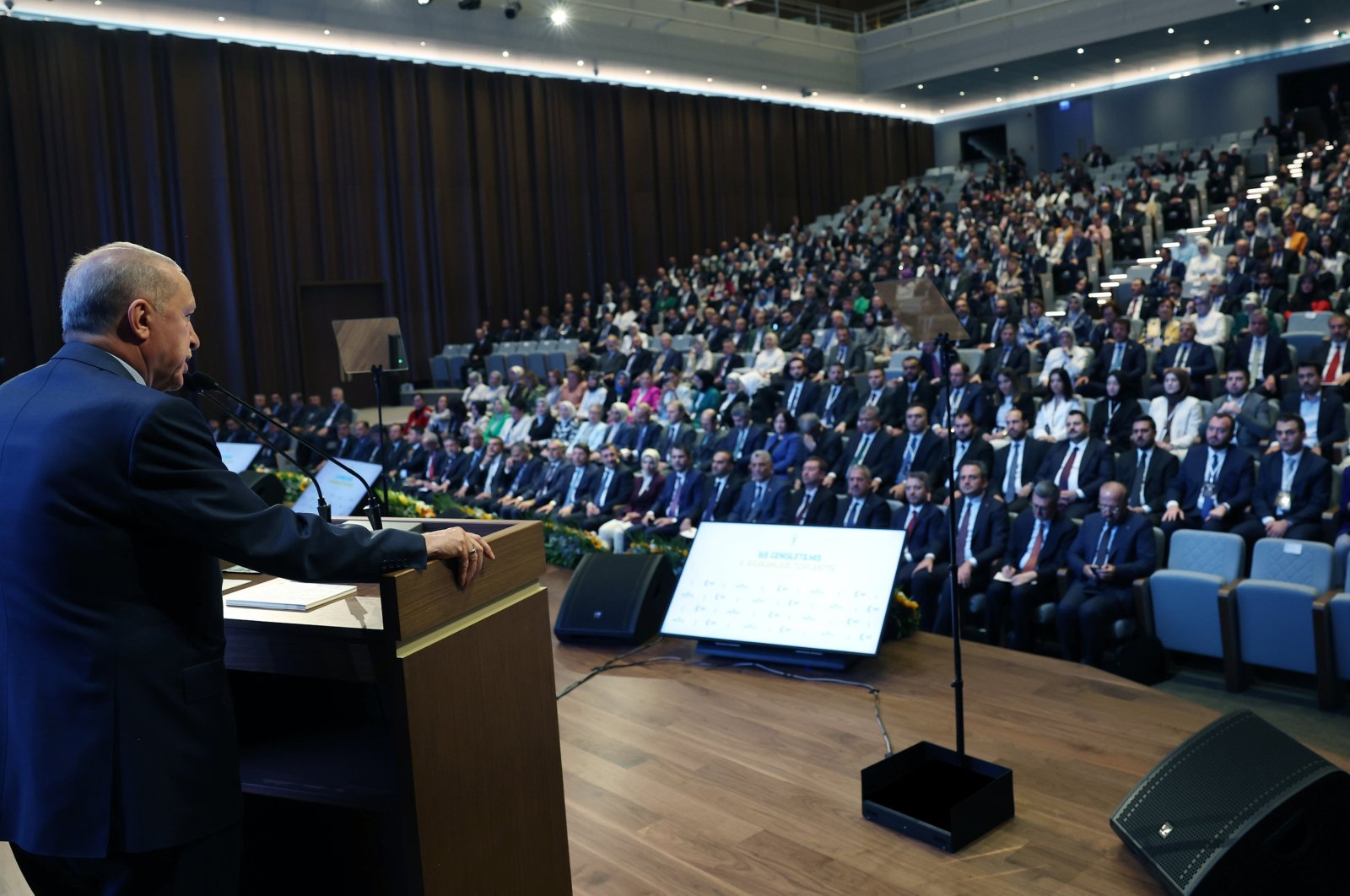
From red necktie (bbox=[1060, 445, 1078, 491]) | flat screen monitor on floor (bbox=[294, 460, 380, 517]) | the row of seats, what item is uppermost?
flat screen monitor on floor (bbox=[294, 460, 380, 517])

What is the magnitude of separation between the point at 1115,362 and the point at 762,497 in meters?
3.29

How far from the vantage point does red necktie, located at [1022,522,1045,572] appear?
5.24m

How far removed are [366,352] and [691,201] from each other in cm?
1387

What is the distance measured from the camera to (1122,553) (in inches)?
194

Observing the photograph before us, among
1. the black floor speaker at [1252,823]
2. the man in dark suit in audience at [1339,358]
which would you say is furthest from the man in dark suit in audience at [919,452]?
the black floor speaker at [1252,823]

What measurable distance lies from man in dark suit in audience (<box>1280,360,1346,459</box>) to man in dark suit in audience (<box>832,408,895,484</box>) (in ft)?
7.75

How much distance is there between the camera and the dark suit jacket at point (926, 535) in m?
5.59

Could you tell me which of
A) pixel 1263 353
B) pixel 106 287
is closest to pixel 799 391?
pixel 1263 353

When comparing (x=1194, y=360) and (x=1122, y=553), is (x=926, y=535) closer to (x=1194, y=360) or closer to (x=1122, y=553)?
(x=1122, y=553)

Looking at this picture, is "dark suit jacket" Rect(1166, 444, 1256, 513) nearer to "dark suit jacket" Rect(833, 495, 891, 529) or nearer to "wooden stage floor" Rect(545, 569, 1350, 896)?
"dark suit jacket" Rect(833, 495, 891, 529)

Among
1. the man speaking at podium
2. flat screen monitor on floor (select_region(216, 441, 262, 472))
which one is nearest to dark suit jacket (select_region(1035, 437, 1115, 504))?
flat screen monitor on floor (select_region(216, 441, 262, 472))

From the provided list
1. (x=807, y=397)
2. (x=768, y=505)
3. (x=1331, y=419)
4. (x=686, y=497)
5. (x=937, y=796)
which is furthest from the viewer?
(x=807, y=397)

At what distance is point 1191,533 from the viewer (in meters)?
4.79

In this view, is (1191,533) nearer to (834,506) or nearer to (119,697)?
(834,506)
